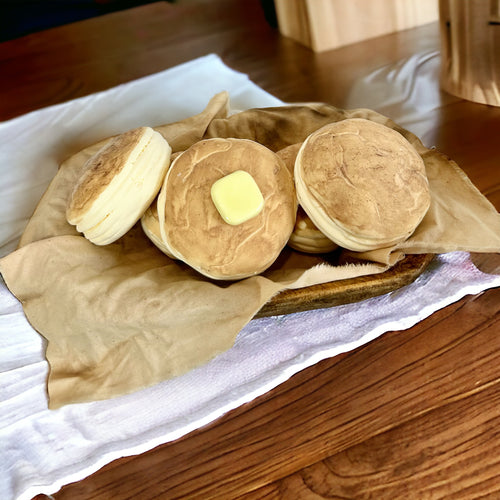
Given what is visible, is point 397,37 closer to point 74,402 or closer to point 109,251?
point 109,251

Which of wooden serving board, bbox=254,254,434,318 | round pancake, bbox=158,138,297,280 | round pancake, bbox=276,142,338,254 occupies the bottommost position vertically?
wooden serving board, bbox=254,254,434,318

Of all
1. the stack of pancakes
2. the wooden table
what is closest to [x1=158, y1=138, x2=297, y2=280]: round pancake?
the stack of pancakes

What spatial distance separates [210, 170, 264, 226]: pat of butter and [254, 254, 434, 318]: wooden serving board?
0.08m

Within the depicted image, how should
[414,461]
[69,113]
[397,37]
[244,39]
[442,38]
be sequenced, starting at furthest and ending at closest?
[244,39] → [397,37] → [69,113] → [442,38] → [414,461]

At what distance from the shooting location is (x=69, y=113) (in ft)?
3.50

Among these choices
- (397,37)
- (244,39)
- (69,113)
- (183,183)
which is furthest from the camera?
(244,39)

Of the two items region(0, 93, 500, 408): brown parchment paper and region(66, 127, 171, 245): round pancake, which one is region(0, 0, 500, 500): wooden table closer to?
region(0, 93, 500, 408): brown parchment paper

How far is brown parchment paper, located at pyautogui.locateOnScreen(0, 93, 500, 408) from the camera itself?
0.53 metres

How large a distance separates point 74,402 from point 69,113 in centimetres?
69

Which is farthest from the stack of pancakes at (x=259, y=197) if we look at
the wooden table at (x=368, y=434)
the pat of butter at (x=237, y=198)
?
the wooden table at (x=368, y=434)

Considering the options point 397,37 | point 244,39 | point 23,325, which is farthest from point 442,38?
point 23,325

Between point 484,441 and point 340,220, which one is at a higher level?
point 340,220

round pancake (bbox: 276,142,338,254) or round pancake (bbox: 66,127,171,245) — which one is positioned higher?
round pancake (bbox: 66,127,171,245)

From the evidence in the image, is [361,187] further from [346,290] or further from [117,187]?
[117,187]
